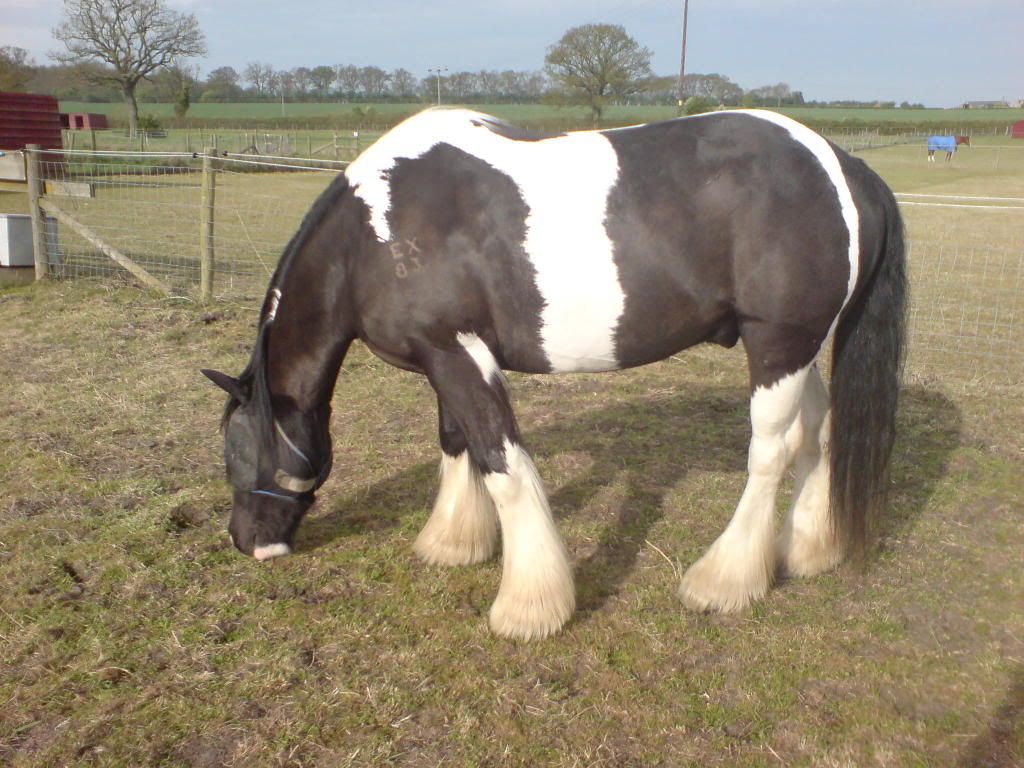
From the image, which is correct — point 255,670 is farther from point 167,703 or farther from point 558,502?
point 558,502

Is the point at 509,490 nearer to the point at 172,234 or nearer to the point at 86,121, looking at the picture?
the point at 172,234

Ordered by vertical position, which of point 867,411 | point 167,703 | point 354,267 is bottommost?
point 167,703

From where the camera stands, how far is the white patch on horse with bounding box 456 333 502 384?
278 cm

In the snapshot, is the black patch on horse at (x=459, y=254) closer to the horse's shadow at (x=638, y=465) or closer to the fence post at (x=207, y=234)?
the horse's shadow at (x=638, y=465)

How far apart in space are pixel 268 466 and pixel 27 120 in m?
17.5

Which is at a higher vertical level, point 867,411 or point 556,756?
point 867,411

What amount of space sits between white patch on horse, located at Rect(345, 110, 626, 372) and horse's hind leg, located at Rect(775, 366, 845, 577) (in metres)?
0.99

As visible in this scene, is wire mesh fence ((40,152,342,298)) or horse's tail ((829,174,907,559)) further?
wire mesh fence ((40,152,342,298))

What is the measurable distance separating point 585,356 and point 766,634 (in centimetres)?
127

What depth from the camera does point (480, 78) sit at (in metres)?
47.2

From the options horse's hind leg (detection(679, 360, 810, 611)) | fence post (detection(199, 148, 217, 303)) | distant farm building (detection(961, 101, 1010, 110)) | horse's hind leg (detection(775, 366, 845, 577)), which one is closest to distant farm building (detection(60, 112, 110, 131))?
fence post (detection(199, 148, 217, 303))

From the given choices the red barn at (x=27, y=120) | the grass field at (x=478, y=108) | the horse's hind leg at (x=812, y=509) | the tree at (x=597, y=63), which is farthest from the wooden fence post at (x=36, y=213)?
the tree at (x=597, y=63)

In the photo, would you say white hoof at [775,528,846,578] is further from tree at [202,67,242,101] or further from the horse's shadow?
tree at [202,67,242,101]

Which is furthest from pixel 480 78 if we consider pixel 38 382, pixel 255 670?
pixel 255 670
